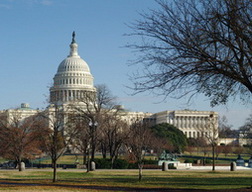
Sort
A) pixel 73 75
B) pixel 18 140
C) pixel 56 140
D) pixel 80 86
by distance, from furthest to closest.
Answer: pixel 73 75, pixel 80 86, pixel 18 140, pixel 56 140

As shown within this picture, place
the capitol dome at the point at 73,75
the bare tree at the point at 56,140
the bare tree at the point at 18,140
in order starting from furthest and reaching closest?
the capitol dome at the point at 73,75
the bare tree at the point at 18,140
the bare tree at the point at 56,140

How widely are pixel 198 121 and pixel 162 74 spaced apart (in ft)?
563

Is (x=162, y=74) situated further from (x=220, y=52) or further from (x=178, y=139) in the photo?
(x=178, y=139)

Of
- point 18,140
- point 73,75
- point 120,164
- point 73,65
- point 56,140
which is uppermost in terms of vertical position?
point 73,65

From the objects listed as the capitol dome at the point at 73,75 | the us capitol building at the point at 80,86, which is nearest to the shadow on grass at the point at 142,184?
the us capitol building at the point at 80,86

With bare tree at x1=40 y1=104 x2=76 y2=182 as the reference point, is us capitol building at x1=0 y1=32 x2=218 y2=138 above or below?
above

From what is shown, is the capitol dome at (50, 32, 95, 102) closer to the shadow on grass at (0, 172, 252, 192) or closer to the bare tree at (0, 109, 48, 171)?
the bare tree at (0, 109, 48, 171)

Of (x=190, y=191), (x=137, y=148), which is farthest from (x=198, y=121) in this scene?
(x=190, y=191)

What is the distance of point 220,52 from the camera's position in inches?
736

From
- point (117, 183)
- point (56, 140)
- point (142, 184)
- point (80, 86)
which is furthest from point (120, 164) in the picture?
point (80, 86)

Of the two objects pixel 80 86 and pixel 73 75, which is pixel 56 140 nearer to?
pixel 80 86

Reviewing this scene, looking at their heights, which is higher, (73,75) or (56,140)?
(73,75)

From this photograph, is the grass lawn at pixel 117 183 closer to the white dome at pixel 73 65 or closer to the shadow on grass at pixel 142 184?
the shadow on grass at pixel 142 184

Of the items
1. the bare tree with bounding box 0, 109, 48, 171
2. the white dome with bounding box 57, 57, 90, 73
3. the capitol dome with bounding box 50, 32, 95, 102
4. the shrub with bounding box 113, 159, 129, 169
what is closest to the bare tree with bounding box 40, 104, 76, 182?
the bare tree with bounding box 0, 109, 48, 171
